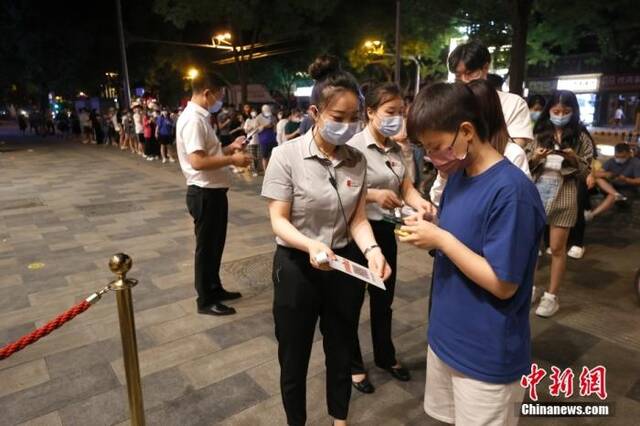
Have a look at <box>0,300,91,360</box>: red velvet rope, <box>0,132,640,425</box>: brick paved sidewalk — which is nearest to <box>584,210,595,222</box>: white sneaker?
<box>0,132,640,425</box>: brick paved sidewalk

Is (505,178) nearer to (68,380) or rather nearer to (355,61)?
(68,380)

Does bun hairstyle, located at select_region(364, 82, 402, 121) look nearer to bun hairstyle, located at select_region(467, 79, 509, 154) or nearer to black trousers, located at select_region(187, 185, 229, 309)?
bun hairstyle, located at select_region(467, 79, 509, 154)

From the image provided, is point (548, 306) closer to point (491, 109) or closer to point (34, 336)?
point (491, 109)

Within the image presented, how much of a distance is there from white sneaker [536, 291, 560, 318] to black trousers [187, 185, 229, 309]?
9.31 ft

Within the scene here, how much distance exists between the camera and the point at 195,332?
385cm

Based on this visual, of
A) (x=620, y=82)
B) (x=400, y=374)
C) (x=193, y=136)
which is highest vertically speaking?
(x=620, y=82)

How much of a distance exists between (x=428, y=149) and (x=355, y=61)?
78.0 ft

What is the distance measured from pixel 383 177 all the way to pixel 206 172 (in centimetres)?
171

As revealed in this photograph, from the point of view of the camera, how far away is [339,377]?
2410 millimetres

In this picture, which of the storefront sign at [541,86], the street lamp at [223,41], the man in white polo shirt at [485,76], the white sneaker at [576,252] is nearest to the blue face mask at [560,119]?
Answer: the man in white polo shirt at [485,76]

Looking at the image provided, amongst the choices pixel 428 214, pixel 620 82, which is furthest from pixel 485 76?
pixel 620 82

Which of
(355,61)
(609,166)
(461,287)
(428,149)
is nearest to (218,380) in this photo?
(461,287)

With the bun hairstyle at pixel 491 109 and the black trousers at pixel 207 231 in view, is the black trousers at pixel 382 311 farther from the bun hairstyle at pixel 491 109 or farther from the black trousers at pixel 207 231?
the black trousers at pixel 207 231

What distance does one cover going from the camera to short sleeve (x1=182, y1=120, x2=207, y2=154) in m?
3.72
